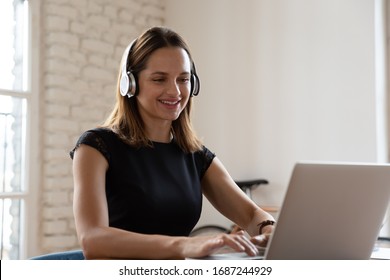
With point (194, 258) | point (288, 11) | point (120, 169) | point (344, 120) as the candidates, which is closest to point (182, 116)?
point (120, 169)

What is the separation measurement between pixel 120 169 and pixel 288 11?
9.52 ft

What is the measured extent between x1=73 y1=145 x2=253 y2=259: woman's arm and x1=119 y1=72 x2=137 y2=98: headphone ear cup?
226 mm

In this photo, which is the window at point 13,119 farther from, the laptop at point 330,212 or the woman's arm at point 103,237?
the laptop at point 330,212

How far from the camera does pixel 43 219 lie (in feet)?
13.3

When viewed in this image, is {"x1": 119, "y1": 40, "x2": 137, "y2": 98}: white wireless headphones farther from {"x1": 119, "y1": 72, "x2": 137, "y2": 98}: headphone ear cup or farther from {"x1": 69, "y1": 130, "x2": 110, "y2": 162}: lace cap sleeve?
{"x1": 69, "y1": 130, "x2": 110, "y2": 162}: lace cap sleeve

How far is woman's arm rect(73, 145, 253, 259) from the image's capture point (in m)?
1.23

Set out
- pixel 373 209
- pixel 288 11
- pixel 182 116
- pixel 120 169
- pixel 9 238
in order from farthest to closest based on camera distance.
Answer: pixel 288 11 → pixel 9 238 → pixel 182 116 → pixel 120 169 → pixel 373 209

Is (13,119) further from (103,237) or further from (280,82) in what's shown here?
(103,237)

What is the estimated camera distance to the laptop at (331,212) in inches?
43.5

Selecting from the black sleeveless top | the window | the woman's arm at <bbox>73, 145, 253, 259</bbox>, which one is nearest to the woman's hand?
the woman's arm at <bbox>73, 145, 253, 259</bbox>

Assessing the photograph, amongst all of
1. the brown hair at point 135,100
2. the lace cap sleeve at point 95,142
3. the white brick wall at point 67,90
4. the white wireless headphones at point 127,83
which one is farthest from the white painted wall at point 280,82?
the lace cap sleeve at point 95,142

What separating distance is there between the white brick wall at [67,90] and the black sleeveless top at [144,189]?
→ 7.70ft
